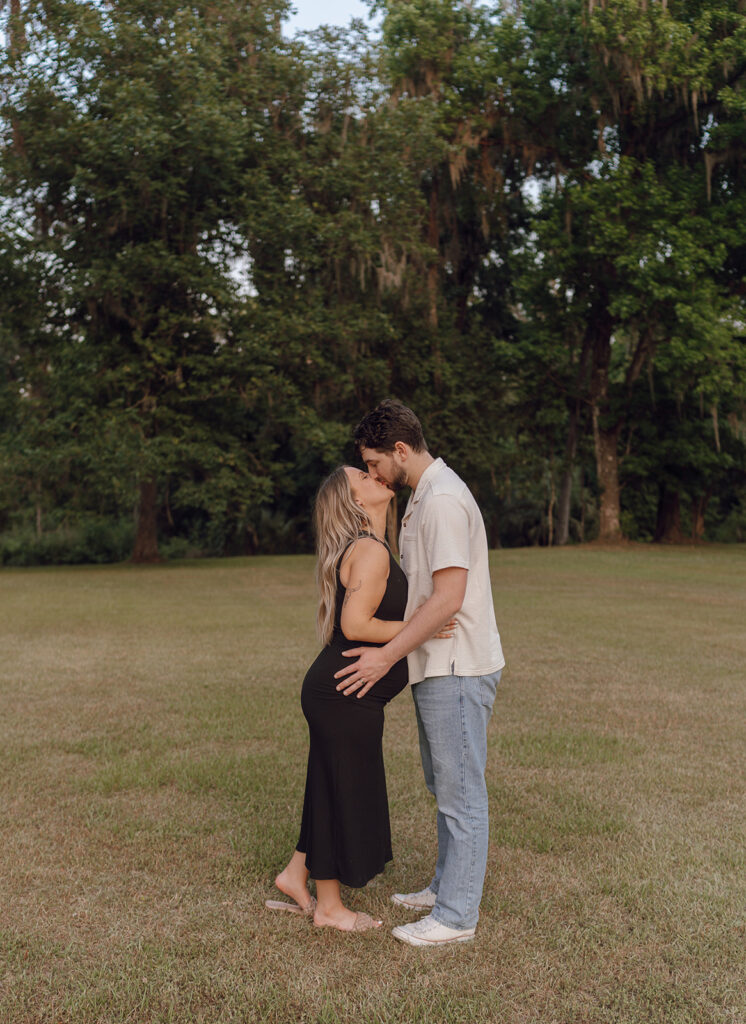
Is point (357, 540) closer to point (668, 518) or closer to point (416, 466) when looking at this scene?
point (416, 466)

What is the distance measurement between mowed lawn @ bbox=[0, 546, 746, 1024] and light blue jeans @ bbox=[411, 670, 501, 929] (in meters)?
0.20

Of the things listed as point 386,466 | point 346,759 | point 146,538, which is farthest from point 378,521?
point 146,538

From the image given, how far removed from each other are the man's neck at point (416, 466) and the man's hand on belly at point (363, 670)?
0.65m

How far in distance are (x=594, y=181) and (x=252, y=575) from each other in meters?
14.4

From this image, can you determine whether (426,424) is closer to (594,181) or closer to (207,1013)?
(594,181)

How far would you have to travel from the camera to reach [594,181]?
85.6 ft

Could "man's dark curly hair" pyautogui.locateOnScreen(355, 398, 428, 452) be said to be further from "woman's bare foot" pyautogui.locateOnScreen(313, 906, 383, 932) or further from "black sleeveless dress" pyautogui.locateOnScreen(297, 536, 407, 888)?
"woman's bare foot" pyautogui.locateOnScreen(313, 906, 383, 932)

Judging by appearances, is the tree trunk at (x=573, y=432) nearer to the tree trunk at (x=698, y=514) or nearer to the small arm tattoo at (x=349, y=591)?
the tree trunk at (x=698, y=514)

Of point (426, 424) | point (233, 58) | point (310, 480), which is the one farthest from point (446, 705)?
point (310, 480)

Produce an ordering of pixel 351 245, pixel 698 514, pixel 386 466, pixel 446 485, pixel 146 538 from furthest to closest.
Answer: pixel 698 514 → pixel 146 538 → pixel 351 245 → pixel 386 466 → pixel 446 485

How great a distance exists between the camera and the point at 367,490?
12.3 feet

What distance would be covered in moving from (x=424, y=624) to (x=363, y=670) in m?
0.32

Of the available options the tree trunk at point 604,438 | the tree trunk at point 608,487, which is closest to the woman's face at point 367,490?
the tree trunk at point 604,438

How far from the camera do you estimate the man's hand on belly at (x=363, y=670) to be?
11.6ft
